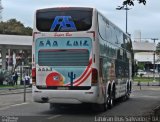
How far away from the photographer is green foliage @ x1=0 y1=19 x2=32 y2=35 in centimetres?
9569

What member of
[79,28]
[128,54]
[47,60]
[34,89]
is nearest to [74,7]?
[79,28]

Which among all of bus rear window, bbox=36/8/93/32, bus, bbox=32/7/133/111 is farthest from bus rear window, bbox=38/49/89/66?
bus rear window, bbox=36/8/93/32

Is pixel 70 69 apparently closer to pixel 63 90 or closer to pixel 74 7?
pixel 63 90

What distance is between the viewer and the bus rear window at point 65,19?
1802cm

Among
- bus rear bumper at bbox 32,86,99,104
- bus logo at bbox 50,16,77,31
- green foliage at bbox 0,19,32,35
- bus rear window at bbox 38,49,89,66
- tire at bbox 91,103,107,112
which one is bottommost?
tire at bbox 91,103,107,112

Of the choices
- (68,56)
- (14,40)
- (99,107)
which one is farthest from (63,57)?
(14,40)

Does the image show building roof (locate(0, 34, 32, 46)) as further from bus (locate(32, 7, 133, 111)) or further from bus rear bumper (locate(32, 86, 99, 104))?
bus rear bumper (locate(32, 86, 99, 104))

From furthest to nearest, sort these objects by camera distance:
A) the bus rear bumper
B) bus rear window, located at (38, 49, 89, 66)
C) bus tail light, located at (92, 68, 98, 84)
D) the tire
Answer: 1. the tire
2. bus rear window, located at (38, 49, 89, 66)
3. bus tail light, located at (92, 68, 98, 84)
4. the bus rear bumper

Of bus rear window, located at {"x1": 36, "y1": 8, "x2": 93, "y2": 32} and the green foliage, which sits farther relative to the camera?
the green foliage

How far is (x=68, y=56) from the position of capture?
59.3ft

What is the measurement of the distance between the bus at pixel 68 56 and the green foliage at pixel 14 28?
76251 millimetres

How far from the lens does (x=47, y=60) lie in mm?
18312

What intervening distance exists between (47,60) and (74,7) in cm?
228

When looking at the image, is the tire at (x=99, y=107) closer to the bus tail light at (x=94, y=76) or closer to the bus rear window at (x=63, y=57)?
the bus tail light at (x=94, y=76)
